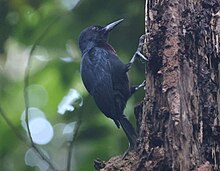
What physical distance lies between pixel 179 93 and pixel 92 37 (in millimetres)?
2549

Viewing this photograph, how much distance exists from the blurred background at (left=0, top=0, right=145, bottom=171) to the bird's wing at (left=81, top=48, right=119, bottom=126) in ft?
0.32

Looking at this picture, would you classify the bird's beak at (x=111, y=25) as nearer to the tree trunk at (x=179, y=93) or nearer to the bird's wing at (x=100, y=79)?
the bird's wing at (x=100, y=79)

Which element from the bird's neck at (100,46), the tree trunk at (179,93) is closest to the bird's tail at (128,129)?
the tree trunk at (179,93)

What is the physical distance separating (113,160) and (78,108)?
54.7 inches

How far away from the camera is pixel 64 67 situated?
546 cm

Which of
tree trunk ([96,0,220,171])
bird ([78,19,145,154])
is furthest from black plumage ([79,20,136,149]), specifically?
tree trunk ([96,0,220,171])

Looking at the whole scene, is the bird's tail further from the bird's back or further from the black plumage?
the bird's back

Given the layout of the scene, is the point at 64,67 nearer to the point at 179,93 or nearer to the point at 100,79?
the point at 100,79

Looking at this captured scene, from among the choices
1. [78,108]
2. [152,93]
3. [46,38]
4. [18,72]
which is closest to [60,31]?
[46,38]

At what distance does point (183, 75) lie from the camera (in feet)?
12.3

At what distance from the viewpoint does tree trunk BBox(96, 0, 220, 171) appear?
3.55 meters

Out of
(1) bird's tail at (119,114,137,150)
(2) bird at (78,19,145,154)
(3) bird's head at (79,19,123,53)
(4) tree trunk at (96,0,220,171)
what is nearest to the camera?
(4) tree trunk at (96,0,220,171)

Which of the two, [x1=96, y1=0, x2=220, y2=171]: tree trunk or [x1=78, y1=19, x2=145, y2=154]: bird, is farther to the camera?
[x1=78, y1=19, x2=145, y2=154]: bird

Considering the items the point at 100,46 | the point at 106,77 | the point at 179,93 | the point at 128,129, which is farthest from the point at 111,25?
the point at 179,93
